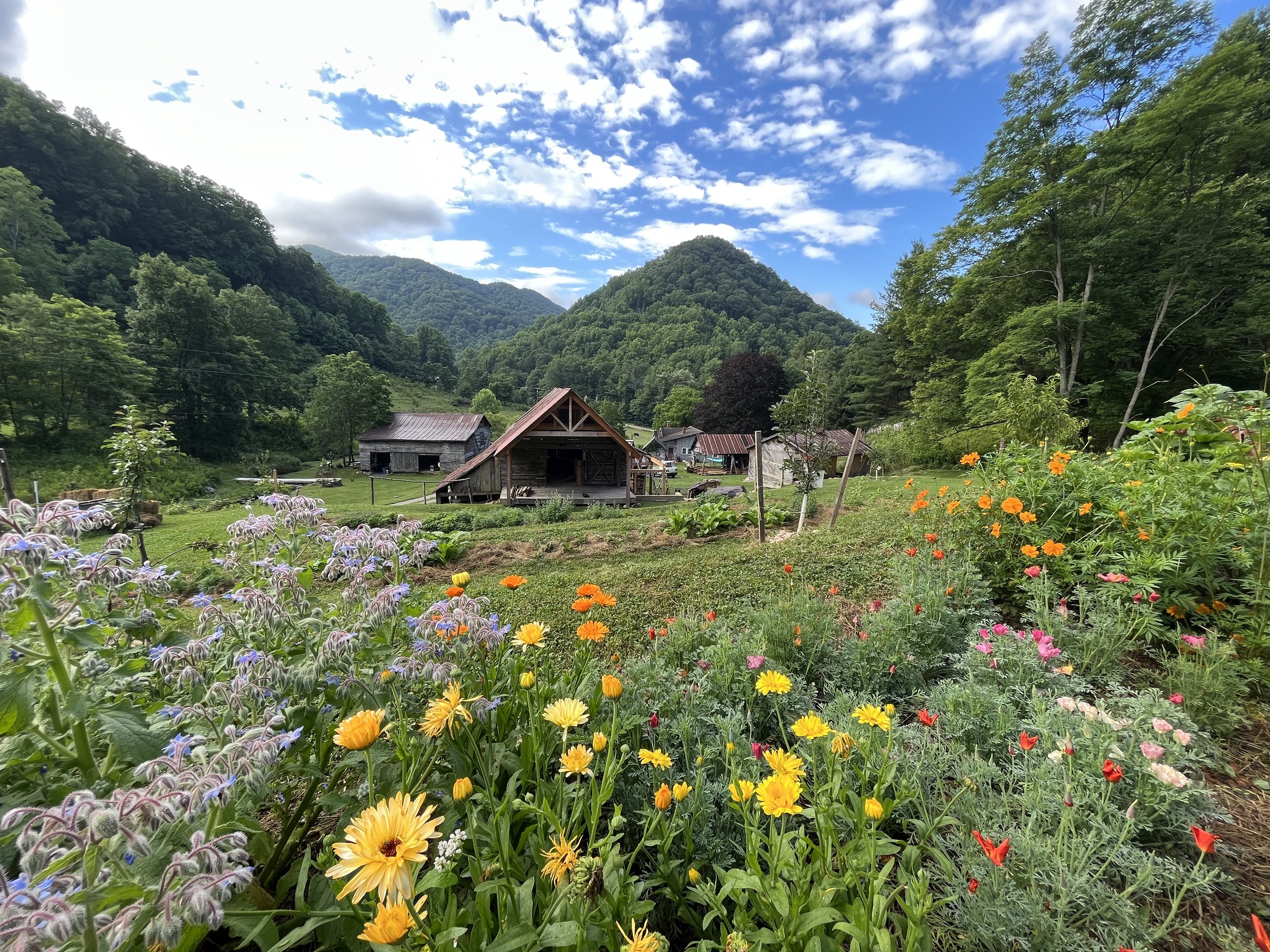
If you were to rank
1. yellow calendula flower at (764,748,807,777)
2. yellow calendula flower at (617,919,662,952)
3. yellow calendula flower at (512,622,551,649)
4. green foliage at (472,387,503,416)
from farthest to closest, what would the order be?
1. green foliage at (472,387,503,416)
2. yellow calendula flower at (512,622,551,649)
3. yellow calendula flower at (764,748,807,777)
4. yellow calendula flower at (617,919,662,952)

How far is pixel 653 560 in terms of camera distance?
25.3 feet

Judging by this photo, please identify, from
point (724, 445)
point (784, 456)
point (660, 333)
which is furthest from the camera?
point (660, 333)

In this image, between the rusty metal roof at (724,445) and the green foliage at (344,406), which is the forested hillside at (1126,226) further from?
the green foliage at (344,406)

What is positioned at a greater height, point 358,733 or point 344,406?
point 344,406

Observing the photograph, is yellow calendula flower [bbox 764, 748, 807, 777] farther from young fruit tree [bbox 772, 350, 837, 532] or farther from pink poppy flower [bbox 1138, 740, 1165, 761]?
young fruit tree [bbox 772, 350, 837, 532]

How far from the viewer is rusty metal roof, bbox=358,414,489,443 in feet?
105

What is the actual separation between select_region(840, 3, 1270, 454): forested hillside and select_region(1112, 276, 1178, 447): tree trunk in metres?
0.09

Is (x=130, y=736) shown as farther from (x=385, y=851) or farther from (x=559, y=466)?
(x=559, y=466)

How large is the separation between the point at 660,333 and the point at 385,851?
264 feet

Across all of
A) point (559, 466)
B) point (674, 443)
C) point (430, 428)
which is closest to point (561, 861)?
point (559, 466)

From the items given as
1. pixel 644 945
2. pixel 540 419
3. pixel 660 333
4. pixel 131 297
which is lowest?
pixel 644 945

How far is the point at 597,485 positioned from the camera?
19.5 m

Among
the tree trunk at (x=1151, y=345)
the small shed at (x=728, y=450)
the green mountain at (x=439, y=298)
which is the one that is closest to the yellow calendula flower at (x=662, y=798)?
the tree trunk at (x=1151, y=345)

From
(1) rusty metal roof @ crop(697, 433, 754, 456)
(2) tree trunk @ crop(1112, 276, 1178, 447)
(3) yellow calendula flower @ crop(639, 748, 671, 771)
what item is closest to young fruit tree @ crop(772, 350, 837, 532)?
(3) yellow calendula flower @ crop(639, 748, 671, 771)
